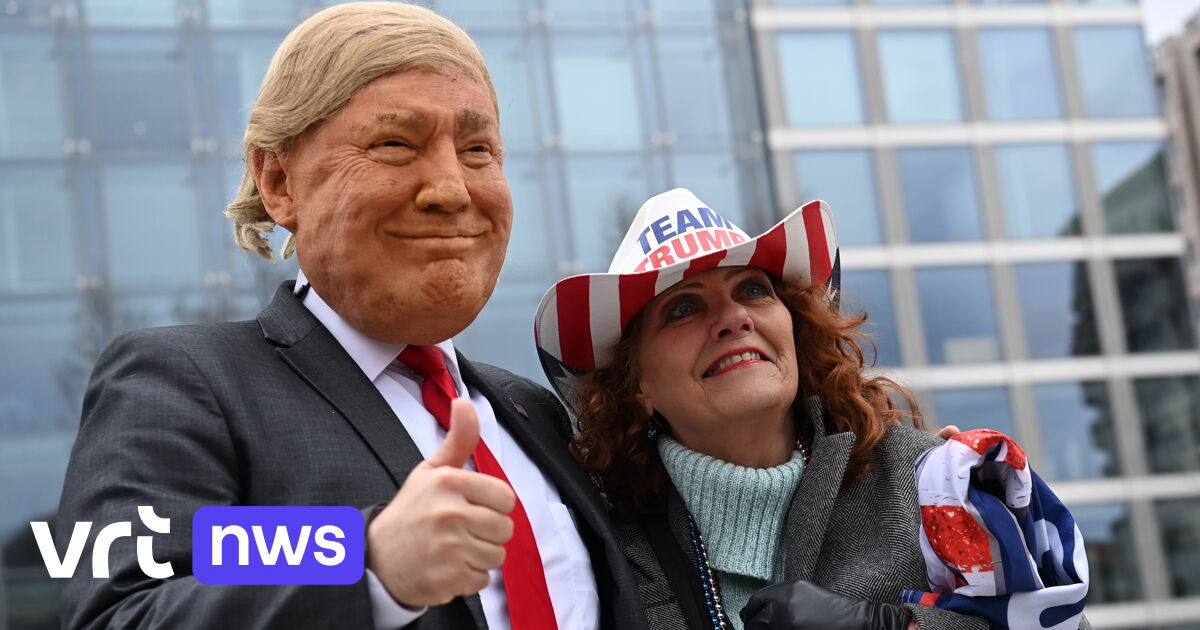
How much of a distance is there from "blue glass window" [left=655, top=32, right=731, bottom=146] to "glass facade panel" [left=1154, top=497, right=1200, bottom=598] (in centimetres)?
1155

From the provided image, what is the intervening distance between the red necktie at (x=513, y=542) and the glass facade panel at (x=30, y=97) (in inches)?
555

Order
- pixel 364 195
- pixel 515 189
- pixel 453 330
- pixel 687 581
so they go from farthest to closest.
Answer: pixel 515 189 → pixel 687 581 → pixel 453 330 → pixel 364 195

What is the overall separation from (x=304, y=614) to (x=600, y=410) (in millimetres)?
1613

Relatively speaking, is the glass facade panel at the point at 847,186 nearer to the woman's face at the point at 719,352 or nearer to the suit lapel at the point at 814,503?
the woman's face at the point at 719,352

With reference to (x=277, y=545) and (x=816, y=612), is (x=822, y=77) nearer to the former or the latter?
(x=816, y=612)

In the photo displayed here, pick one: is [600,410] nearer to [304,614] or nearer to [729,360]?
[729,360]

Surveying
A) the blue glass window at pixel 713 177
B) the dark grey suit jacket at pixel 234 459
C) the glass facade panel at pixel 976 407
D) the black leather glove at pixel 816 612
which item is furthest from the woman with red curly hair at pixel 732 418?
the glass facade panel at pixel 976 407

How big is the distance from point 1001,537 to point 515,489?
0.98 metres

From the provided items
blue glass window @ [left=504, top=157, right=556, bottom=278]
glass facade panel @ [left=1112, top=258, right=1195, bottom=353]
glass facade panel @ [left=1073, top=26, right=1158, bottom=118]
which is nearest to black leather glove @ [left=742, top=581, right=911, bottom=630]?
blue glass window @ [left=504, top=157, right=556, bottom=278]

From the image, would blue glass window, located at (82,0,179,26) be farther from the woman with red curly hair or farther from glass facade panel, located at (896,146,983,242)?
the woman with red curly hair

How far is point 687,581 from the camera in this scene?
10.6ft

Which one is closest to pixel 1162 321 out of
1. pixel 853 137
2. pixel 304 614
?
pixel 853 137

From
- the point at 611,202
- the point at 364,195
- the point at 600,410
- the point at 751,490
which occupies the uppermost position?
the point at 611,202

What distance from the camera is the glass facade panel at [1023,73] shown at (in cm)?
2417
